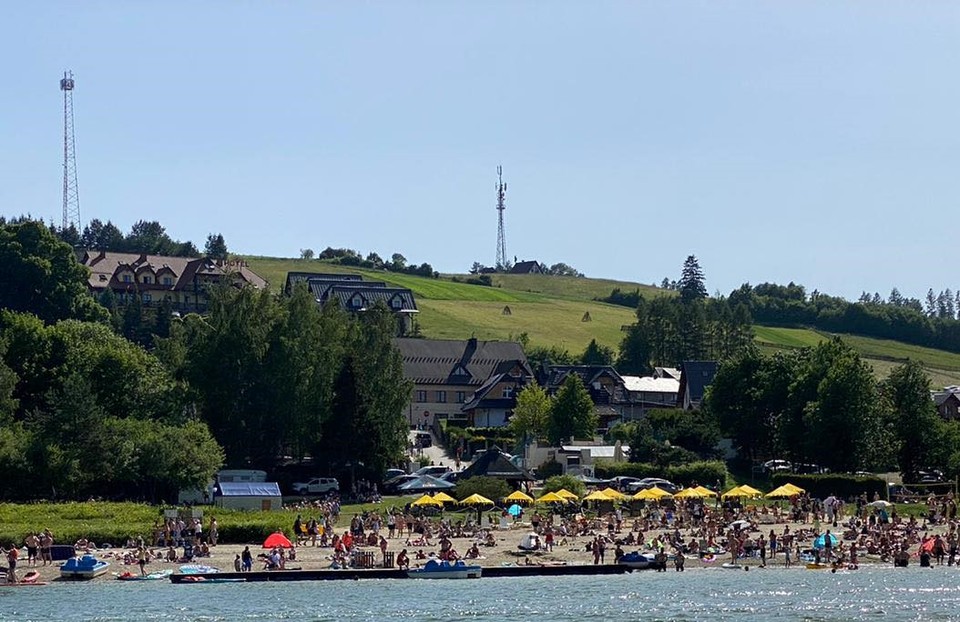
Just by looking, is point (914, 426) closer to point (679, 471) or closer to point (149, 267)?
point (679, 471)

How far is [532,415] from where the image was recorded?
98.5 metres

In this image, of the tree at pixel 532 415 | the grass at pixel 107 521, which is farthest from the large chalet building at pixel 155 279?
the grass at pixel 107 521

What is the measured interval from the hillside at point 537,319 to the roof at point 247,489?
258ft

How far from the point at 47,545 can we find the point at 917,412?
49.1 metres

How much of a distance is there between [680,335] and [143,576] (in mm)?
89276

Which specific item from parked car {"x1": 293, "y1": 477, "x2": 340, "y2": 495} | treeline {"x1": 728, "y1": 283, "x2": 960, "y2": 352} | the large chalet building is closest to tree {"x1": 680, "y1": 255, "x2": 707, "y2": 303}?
treeline {"x1": 728, "y1": 283, "x2": 960, "y2": 352}

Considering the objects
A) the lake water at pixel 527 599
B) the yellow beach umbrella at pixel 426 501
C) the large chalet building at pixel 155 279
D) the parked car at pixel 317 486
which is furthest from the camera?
the large chalet building at pixel 155 279

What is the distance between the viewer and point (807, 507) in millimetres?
74312

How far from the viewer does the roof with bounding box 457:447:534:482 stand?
262ft

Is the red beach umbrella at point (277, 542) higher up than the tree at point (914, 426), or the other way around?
the tree at point (914, 426)

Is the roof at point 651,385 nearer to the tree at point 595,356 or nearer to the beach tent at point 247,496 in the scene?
the tree at point 595,356

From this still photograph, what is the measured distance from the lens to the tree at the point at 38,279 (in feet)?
372

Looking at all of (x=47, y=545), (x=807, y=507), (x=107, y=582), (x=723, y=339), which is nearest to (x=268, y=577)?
(x=107, y=582)

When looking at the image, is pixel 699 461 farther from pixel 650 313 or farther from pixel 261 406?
pixel 650 313
